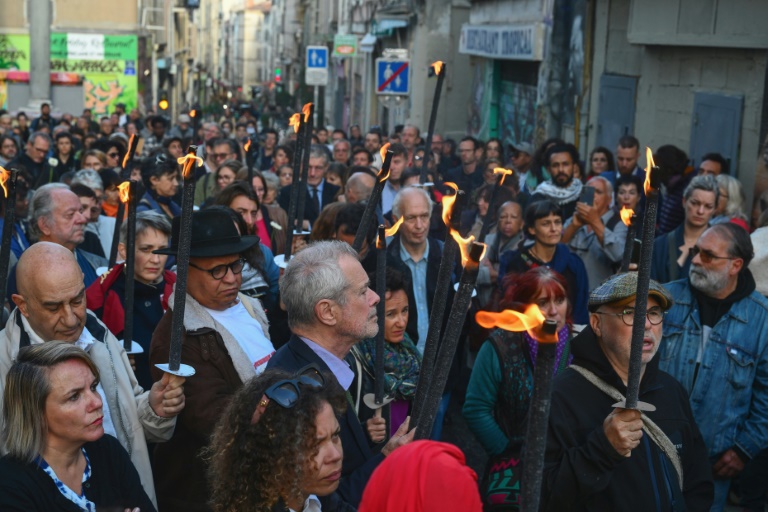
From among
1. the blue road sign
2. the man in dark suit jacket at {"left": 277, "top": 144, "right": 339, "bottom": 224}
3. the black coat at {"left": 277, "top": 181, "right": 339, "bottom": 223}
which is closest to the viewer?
the black coat at {"left": 277, "top": 181, "right": 339, "bottom": 223}

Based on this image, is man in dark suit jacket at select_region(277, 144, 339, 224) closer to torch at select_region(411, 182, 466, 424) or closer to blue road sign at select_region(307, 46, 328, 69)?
torch at select_region(411, 182, 466, 424)

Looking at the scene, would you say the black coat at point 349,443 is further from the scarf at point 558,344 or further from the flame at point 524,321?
the flame at point 524,321

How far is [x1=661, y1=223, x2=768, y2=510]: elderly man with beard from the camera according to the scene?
524cm

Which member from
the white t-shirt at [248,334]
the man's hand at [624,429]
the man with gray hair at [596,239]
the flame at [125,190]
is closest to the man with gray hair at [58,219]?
the white t-shirt at [248,334]

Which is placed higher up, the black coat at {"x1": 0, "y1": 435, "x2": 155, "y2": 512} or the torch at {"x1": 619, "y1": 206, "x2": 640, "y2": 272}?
the torch at {"x1": 619, "y1": 206, "x2": 640, "y2": 272}

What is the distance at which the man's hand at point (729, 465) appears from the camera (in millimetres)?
5312

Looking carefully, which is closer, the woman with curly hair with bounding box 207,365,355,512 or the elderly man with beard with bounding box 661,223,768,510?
the woman with curly hair with bounding box 207,365,355,512

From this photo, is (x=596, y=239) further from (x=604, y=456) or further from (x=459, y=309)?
(x=459, y=309)

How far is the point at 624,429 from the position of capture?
3424 mm

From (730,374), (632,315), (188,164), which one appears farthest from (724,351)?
(188,164)

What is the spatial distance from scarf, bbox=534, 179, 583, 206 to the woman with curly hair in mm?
6140

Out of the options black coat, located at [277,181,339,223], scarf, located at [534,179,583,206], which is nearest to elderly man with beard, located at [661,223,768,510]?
scarf, located at [534,179,583,206]

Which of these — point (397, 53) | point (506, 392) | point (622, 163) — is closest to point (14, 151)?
point (397, 53)

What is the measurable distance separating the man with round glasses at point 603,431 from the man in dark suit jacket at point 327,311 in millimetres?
689
